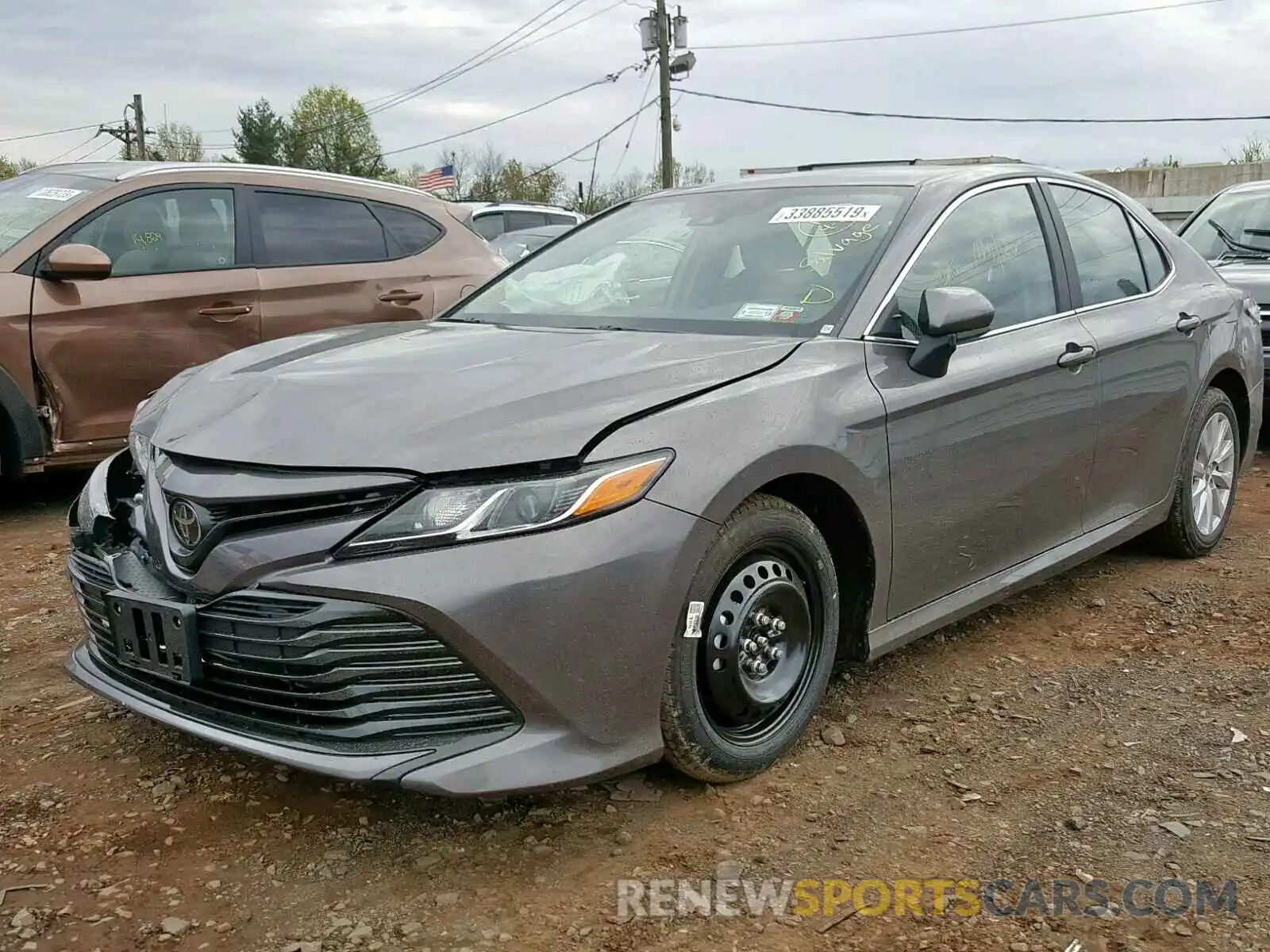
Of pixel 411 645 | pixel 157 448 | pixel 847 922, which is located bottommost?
pixel 847 922

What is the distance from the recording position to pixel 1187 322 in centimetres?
440

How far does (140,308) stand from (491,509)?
3.67 meters

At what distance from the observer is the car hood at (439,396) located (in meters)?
2.43

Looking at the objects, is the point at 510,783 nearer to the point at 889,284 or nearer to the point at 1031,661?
the point at 889,284

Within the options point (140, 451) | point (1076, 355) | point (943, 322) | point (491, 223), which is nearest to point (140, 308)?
point (140, 451)

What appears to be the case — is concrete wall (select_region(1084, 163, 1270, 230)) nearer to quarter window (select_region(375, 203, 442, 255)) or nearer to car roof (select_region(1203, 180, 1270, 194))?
car roof (select_region(1203, 180, 1270, 194))

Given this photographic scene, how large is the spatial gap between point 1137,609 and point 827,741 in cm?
172

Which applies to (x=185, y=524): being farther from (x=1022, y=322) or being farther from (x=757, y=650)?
(x=1022, y=322)

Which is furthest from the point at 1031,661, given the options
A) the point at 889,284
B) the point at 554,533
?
the point at 554,533

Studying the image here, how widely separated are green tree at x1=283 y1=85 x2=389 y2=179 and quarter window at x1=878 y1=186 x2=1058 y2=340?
59.9 meters

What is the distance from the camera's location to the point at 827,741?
10.3ft

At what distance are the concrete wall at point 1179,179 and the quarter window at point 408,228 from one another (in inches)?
653

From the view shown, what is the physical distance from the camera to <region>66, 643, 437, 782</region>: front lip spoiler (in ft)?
7.63

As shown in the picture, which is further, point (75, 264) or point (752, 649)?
point (75, 264)
